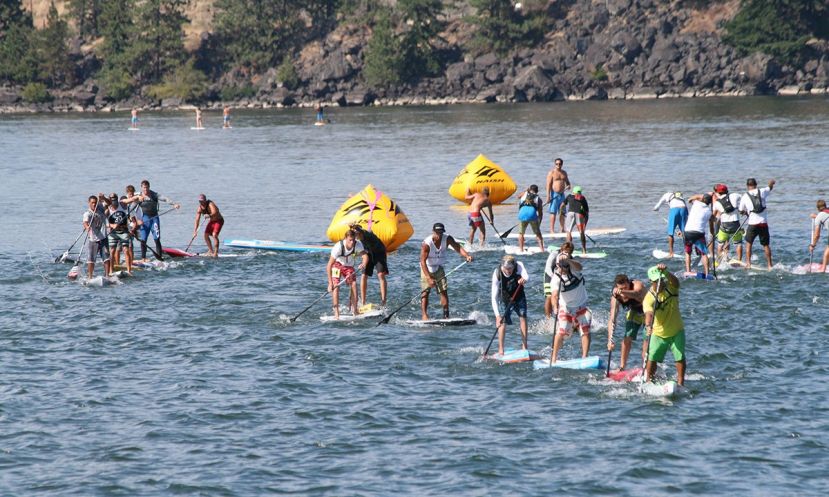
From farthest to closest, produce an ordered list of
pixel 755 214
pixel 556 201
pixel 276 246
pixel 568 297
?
pixel 556 201 < pixel 276 246 < pixel 755 214 < pixel 568 297

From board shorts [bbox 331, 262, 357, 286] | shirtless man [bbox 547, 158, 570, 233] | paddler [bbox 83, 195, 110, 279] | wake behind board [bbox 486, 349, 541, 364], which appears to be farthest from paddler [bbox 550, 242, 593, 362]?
shirtless man [bbox 547, 158, 570, 233]

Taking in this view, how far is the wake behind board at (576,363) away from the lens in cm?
1892

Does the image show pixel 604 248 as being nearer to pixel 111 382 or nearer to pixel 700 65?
pixel 111 382

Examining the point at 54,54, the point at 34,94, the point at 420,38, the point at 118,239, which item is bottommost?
the point at 118,239

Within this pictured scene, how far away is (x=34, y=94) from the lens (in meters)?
140

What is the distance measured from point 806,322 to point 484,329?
19.3ft

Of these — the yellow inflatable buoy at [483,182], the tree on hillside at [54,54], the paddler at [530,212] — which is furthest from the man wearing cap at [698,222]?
the tree on hillside at [54,54]

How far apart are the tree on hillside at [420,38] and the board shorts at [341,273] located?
112509mm

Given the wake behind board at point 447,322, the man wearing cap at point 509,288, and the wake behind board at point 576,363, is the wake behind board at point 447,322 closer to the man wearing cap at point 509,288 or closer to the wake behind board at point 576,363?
the man wearing cap at point 509,288

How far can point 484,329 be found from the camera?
22281mm

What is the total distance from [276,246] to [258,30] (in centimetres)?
11702

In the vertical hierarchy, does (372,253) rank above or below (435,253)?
below

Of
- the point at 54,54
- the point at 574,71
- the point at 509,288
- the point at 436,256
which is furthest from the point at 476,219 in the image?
the point at 54,54

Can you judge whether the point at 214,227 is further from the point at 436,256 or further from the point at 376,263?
the point at 436,256
